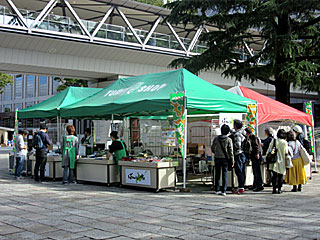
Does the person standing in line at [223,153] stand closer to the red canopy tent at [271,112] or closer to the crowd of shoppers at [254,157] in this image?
the crowd of shoppers at [254,157]

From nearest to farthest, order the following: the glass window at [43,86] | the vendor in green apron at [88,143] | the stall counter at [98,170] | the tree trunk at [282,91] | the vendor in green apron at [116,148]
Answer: the vendor in green apron at [116,148] → the stall counter at [98,170] → the vendor in green apron at [88,143] → the tree trunk at [282,91] → the glass window at [43,86]

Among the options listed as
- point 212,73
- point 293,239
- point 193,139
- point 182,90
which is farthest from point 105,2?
point 293,239

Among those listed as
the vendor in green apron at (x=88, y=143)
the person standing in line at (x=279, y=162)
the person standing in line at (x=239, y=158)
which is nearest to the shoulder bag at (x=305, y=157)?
the person standing in line at (x=279, y=162)

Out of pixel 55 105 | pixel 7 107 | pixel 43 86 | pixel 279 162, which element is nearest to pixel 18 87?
pixel 7 107

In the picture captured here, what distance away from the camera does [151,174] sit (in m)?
9.53

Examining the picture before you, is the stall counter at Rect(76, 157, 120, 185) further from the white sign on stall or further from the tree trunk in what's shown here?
the tree trunk

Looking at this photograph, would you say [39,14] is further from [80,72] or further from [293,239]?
[293,239]

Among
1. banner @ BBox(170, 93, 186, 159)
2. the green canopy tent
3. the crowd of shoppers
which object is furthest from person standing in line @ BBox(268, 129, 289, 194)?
banner @ BBox(170, 93, 186, 159)

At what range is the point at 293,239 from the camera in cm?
507

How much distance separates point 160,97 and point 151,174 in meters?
2.02

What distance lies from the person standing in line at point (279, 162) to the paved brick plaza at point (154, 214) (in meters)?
0.35

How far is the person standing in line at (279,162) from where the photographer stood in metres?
9.09

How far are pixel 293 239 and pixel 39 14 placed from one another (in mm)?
21477

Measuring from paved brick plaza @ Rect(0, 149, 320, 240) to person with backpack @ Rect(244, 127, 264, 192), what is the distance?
32 centimetres
